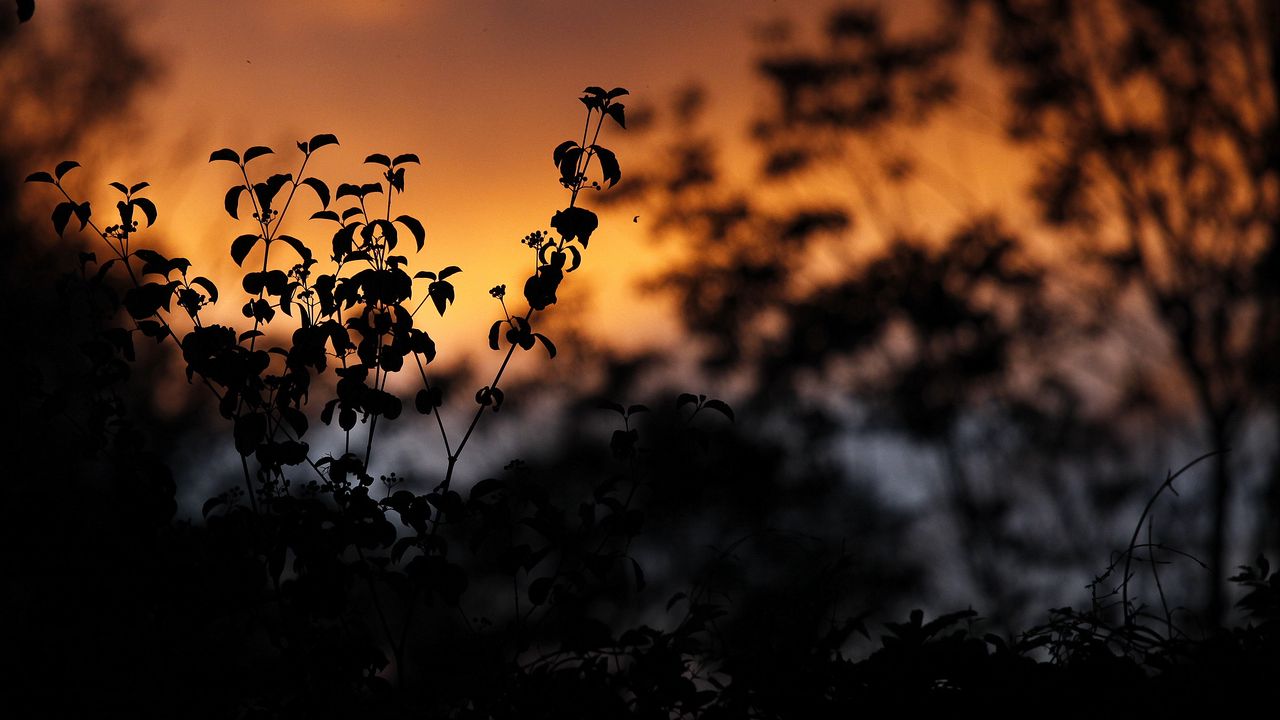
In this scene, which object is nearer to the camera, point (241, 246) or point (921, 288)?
point (241, 246)

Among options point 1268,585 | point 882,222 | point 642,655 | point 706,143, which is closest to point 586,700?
point 642,655

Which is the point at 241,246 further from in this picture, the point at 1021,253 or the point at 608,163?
the point at 1021,253

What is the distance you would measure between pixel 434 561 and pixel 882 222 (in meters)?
2.56

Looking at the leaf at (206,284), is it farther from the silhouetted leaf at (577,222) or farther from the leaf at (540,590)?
the leaf at (540,590)

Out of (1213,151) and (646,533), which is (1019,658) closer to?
(646,533)

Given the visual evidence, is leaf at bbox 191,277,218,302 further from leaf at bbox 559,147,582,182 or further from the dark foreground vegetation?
leaf at bbox 559,147,582,182

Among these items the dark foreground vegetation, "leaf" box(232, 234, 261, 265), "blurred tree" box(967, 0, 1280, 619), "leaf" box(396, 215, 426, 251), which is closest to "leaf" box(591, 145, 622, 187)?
the dark foreground vegetation

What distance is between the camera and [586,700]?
1.46 m

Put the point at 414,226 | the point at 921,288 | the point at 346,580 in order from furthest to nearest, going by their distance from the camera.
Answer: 1. the point at 921,288
2. the point at 414,226
3. the point at 346,580

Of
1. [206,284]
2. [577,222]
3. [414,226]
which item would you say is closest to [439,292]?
[414,226]

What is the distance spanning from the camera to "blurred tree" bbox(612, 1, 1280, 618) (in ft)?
11.9

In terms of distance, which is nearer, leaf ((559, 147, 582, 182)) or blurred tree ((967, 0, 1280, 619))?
leaf ((559, 147, 582, 182))

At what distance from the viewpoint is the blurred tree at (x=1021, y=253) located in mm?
3639

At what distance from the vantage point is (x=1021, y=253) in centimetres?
376
